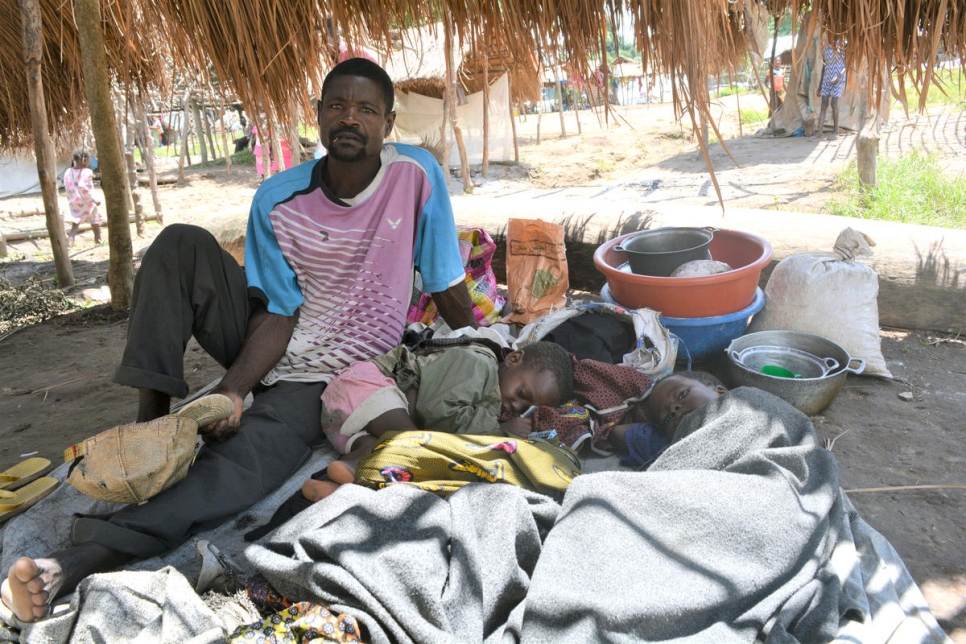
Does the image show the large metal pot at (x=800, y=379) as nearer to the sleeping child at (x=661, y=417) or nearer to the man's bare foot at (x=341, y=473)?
the sleeping child at (x=661, y=417)

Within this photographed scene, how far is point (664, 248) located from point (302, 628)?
8.66 ft

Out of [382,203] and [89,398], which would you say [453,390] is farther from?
[89,398]

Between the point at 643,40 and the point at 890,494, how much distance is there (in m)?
1.75

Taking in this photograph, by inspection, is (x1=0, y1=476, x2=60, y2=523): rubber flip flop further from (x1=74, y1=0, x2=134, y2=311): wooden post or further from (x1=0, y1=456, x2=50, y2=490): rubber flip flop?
(x1=74, y1=0, x2=134, y2=311): wooden post

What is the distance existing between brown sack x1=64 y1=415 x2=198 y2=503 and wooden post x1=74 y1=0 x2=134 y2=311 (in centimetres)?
306

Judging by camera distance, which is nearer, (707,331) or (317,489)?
(317,489)

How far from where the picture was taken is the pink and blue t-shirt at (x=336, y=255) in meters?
2.47

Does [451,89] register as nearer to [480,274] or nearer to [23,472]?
[480,274]

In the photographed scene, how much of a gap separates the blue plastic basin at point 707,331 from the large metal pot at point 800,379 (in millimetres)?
87

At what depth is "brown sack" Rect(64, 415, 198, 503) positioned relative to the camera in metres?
1.78

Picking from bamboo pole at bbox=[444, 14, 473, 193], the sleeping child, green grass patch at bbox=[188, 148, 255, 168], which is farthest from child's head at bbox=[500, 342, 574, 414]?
green grass patch at bbox=[188, 148, 255, 168]

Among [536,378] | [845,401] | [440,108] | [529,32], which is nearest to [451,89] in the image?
[529,32]

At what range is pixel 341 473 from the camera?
6.62 feet

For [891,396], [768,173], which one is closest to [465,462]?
[891,396]
